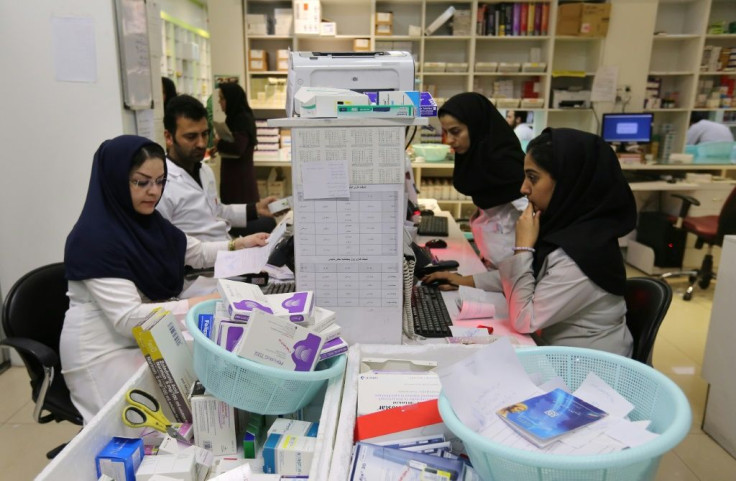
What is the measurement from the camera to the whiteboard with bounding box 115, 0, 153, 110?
2.55 m

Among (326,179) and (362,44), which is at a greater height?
(362,44)

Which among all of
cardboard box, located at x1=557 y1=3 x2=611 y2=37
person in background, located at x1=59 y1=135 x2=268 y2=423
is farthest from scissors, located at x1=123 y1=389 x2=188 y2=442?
cardboard box, located at x1=557 y1=3 x2=611 y2=37

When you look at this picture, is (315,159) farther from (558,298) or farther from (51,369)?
(51,369)

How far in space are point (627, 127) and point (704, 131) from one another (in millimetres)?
940

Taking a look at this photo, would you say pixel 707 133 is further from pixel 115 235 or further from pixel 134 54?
pixel 115 235

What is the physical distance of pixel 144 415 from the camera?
3.63 feet

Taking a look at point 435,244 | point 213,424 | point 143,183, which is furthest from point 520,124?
point 213,424

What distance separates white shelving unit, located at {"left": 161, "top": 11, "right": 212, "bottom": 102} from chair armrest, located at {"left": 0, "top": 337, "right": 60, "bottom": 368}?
19.1 feet

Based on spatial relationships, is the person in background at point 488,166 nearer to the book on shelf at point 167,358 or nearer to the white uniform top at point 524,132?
the book on shelf at point 167,358

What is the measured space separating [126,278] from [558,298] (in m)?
1.28

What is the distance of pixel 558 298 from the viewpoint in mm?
1563

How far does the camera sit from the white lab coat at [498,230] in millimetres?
2311

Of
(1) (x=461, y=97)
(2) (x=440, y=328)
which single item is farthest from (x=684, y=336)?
(2) (x=440, y=328)

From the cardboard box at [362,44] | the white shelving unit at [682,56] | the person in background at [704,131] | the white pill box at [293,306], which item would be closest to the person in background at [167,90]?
the cardboard box at [362,44]
